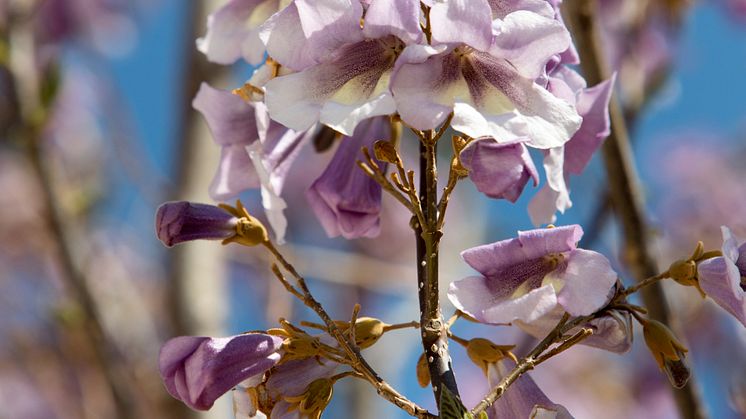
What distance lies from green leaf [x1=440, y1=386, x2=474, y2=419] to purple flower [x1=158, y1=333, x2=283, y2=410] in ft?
0.64

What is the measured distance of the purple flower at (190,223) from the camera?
1.01 meters

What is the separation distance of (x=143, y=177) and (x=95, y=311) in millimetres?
628

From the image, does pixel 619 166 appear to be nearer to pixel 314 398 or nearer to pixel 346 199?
pixel 346 199

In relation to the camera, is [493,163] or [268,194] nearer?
[493,163]

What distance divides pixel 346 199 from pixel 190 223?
180mm

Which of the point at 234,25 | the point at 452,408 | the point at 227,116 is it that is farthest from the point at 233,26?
the point at 452,408

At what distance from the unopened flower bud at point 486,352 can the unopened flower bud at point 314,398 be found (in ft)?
0.50

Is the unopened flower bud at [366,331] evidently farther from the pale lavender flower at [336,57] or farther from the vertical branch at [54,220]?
the vertical branch at [54,220]

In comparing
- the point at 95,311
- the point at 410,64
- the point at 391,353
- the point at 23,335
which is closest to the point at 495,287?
the point at 410,64

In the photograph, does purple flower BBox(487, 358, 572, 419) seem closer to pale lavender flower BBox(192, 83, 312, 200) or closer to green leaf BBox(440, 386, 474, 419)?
green leaf BBox(440, 386, 474, 419)

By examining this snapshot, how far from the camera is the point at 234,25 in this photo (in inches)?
46.6

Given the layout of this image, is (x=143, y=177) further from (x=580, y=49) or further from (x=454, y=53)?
(x=454, y=53)

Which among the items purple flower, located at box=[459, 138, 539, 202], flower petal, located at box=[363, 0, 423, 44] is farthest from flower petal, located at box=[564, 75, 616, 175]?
flower petal, located at box=[363, 0, 423, 44]

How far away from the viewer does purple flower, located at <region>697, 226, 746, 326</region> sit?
2.80 feet
